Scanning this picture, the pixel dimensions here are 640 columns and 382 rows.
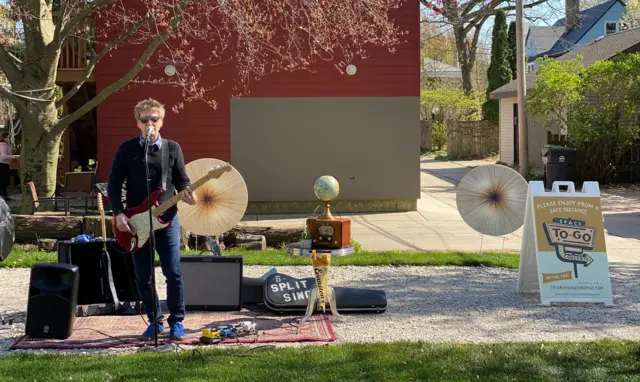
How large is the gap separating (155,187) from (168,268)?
23.5 inches

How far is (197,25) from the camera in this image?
14.0m

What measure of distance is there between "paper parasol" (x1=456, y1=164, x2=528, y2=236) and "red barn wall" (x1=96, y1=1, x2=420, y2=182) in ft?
19.9

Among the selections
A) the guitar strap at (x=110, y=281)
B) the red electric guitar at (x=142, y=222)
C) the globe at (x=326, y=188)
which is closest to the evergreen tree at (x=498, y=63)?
the globe at (x=326, y=188)

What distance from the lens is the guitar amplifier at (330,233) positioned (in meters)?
7.85

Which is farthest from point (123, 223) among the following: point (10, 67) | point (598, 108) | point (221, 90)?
point (598, 108)

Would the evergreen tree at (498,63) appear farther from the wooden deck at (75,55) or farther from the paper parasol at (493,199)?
→ the paper parasol at (493,199)

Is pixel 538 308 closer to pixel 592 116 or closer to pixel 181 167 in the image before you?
pixel 181 167

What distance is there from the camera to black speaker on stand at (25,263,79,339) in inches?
236

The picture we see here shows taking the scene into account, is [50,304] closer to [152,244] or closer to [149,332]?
[149,332]

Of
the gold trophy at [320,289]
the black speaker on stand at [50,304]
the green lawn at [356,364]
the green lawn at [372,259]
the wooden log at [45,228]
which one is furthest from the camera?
the wooden log at [45,228]

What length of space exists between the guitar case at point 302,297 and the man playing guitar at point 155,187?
1.17 m

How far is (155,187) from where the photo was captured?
5871 mm

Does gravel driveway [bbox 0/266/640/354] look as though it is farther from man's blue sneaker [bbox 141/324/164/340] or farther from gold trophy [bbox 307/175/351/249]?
gold trophy [bbox 307/175/351/249]

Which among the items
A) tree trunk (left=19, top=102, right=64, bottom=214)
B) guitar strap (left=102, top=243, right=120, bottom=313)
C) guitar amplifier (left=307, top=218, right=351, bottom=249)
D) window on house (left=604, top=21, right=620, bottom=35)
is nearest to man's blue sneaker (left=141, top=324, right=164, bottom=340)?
guitar strap (left=102, top=243, right=120, bottom=313)
